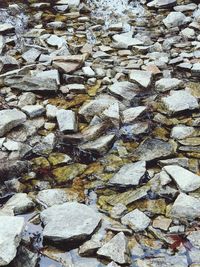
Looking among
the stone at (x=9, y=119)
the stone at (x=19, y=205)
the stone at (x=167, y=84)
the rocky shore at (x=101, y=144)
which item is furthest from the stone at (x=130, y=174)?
the stone at (x=167, y=84)

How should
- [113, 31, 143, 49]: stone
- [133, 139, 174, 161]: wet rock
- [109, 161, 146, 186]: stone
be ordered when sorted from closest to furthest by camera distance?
[109, 161, 146, 186]: stone < [133, 139, 174, 161]: wet rock < [113, 31, 143, 49]: stone

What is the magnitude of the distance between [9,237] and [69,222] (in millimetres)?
528

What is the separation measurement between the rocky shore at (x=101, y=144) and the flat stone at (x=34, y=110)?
0.05 ft

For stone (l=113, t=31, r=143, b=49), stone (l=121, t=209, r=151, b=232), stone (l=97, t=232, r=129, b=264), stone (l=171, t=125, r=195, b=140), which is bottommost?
stone (l=113, t=31, r=143, b=49)

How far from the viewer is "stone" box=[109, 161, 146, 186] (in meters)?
3.93

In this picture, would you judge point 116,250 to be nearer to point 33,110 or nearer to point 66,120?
point 66,120

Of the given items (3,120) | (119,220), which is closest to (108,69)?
(3,120)

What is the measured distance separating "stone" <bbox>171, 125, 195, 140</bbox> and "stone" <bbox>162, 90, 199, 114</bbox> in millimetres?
328

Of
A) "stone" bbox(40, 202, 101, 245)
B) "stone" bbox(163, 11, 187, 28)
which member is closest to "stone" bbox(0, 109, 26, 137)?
"stone" bbox(40, 202, 101, 245)

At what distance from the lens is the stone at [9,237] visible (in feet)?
9.55

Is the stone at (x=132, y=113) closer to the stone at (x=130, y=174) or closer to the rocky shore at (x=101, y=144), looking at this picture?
the rocky shore at (x=101, y=144)

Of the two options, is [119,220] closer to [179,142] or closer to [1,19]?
[179,142]

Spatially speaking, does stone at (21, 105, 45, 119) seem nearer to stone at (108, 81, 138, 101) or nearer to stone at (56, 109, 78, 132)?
stone at (56, 109, 78, 132)

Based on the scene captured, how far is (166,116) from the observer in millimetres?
4988
